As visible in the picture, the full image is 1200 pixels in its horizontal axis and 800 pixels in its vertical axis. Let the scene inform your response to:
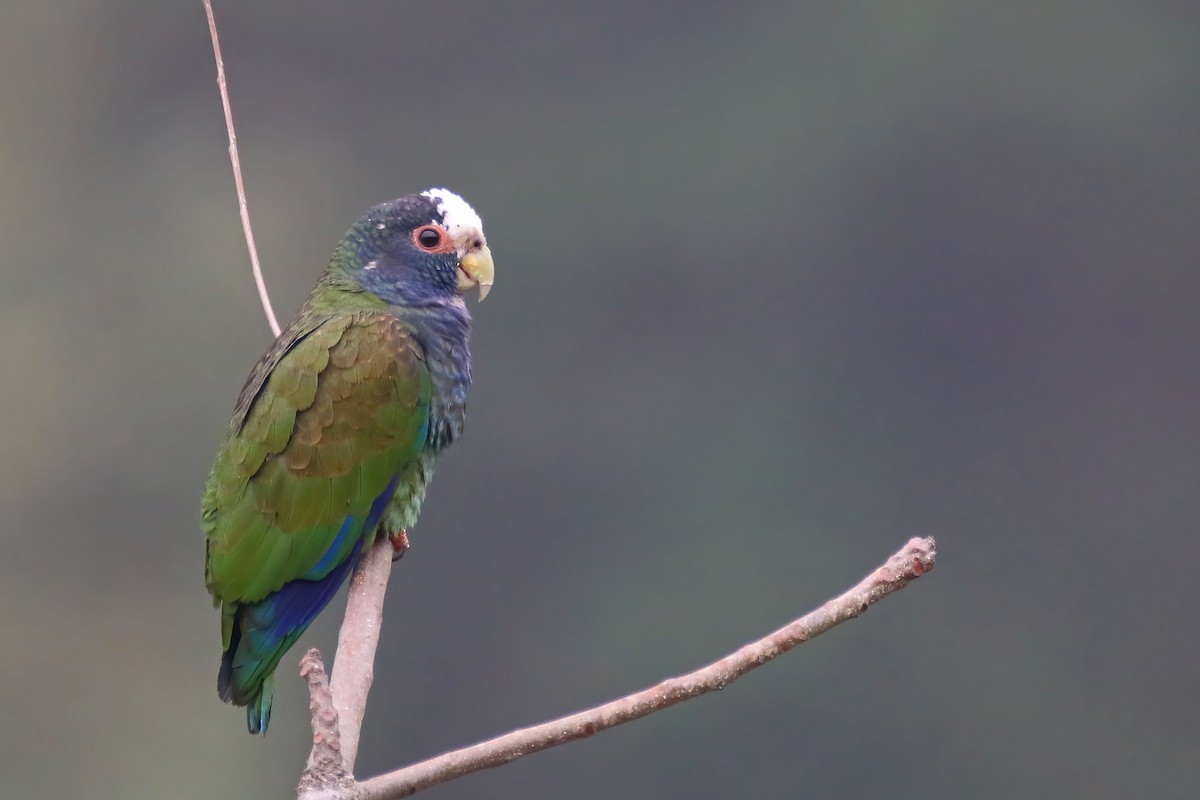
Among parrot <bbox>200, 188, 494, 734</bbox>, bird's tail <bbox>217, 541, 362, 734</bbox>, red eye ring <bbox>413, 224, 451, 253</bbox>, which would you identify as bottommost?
bird's tail <bbox>217, 541, 362, 734</bbox>

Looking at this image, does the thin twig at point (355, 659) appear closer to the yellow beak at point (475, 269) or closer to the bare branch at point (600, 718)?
the bare branch at point (600, 718)

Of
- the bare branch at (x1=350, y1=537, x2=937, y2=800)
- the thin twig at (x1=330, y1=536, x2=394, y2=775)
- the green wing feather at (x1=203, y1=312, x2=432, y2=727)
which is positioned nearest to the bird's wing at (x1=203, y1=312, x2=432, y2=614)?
the green wing feather at (x1=203, y1=312, x2=432, y2=727)

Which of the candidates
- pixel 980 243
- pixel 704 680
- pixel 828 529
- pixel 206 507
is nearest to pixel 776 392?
pixel 828 529

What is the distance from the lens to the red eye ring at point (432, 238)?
2.79m

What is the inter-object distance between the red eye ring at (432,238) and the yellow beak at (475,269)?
0.16ft

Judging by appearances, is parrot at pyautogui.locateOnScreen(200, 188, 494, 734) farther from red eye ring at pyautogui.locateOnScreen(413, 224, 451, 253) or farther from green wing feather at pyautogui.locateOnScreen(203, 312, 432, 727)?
red eye ring at pyautogui.locateOnScreen(413, 224, 451, 253)

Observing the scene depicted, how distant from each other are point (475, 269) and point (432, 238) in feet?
0.35

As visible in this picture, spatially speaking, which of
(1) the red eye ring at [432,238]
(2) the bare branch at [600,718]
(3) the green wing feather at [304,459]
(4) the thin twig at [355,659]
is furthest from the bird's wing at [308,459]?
(2) the bare branch at [600,718]

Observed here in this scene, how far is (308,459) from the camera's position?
98.3 inches

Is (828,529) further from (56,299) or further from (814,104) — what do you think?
(56,299)

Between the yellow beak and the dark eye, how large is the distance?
62mm

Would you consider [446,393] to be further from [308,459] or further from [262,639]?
[262,639]

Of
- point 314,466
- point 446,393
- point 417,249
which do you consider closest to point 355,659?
point 314,466

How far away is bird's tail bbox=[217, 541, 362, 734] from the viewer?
2.39 m
